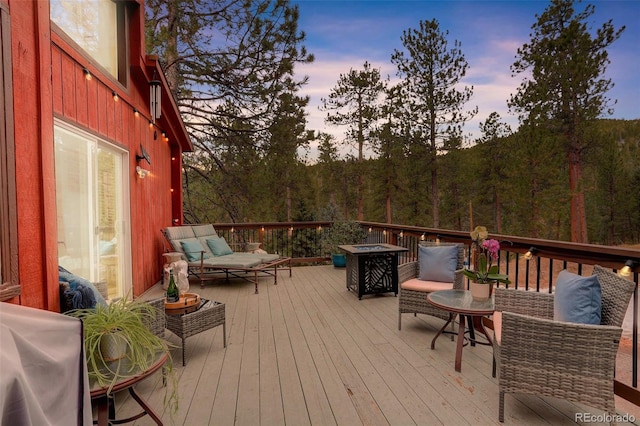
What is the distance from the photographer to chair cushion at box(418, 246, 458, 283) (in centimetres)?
377

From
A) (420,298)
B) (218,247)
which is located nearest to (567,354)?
(420,298)

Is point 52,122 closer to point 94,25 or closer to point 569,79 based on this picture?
point 94,25

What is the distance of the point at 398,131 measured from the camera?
15.1 meters

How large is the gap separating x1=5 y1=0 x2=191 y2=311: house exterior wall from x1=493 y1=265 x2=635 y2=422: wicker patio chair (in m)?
2.78

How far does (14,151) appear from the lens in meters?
1.90

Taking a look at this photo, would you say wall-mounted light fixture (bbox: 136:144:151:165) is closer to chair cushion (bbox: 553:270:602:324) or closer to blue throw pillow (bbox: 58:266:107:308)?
Answer: blue throw pillow (bbox: 58:266:107:308)

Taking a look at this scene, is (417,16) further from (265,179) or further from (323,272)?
(323,272)

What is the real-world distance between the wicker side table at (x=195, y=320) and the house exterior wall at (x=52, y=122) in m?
0.88

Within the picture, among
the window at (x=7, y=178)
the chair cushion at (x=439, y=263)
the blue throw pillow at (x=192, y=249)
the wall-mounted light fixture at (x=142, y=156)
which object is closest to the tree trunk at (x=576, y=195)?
the chair cushion at (x=439, y=263)

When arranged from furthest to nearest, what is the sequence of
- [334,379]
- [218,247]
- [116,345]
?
[218,247], [334,379], [116,345]

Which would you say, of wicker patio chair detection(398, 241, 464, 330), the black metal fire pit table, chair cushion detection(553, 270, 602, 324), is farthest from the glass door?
chair cushion detection(553, 270, 602, 324)

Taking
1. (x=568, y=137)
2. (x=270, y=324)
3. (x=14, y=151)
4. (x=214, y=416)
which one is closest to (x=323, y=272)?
(x=270, y=324)

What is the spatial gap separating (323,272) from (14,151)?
542 centimetres

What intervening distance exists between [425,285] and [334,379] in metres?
1.50
